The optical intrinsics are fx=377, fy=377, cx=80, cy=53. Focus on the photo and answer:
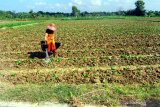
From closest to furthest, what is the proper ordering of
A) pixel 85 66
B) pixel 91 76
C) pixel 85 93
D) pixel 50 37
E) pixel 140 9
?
pixel 85 93
pixel 91 76
pixel 85 66
pixel 50 37
pixel 140 9

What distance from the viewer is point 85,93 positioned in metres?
9.34

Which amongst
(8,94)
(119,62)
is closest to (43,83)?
(8,94)

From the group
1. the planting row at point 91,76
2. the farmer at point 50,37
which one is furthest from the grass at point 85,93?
the farmer at point 50,37

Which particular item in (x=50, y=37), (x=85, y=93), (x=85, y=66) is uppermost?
(x=50, y=37)

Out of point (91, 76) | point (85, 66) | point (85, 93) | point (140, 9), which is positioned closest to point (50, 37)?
point (85, 66)

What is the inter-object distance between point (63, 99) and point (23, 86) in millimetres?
1588

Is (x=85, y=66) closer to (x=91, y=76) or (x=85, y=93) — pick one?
(x=91, y=76)

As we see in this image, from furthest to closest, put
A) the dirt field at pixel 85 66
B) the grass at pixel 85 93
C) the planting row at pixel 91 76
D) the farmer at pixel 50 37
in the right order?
the farmer at pixel 50 37, the dirt field at pixel 85 66, the planting row at pixel 91 76, the grass at pixel 85 93

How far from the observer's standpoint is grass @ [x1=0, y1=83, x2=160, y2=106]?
905 centimetres

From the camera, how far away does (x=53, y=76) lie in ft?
36.3

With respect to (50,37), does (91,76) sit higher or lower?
lower

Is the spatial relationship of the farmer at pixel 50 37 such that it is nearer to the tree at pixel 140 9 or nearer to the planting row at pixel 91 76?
the planting row at pixel 91 76

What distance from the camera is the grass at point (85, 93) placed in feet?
29.7

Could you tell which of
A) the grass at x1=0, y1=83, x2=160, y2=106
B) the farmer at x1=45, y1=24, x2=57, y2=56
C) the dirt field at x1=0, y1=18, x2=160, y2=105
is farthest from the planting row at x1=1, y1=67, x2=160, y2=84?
the farmer at x1=45, y1=24, x2=57, y2=56
